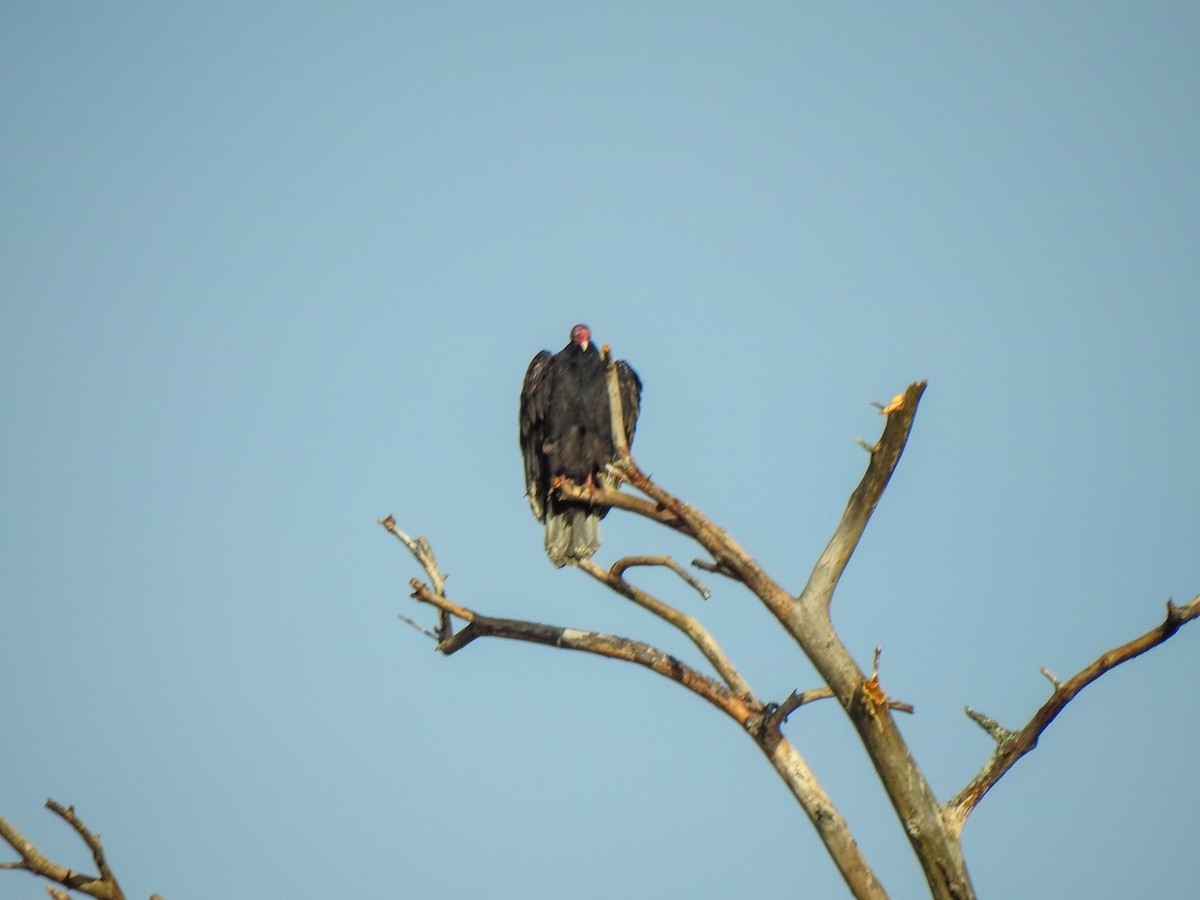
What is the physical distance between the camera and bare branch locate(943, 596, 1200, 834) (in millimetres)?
4113

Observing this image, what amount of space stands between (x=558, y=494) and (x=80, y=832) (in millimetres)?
3572

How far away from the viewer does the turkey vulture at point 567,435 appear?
731 centimetres

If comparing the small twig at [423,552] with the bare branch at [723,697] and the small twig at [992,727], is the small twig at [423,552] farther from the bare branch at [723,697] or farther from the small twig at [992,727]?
the small twig at [992,727]

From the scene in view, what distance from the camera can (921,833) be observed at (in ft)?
13.8

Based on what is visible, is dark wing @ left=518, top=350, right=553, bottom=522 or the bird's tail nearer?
the bird's tail

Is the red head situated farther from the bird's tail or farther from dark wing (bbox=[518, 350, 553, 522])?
the bird's tail

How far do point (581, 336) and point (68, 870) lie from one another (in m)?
4.27

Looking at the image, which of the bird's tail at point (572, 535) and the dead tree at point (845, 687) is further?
the bird's tail at point (572, 535)

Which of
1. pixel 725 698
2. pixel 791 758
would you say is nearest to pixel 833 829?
pixel 791 758

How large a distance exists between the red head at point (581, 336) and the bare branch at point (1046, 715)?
3971 mm

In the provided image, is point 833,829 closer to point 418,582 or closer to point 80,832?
point 418,582

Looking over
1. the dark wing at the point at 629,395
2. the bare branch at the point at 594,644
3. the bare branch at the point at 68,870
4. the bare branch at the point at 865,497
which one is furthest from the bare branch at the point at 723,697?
the dark wing at the point at 629,395

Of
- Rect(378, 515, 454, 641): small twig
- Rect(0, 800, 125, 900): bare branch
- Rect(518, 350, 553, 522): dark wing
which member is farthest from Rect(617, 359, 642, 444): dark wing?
Rect(0, 800, 125, 900): bare branch

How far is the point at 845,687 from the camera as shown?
4.31m
